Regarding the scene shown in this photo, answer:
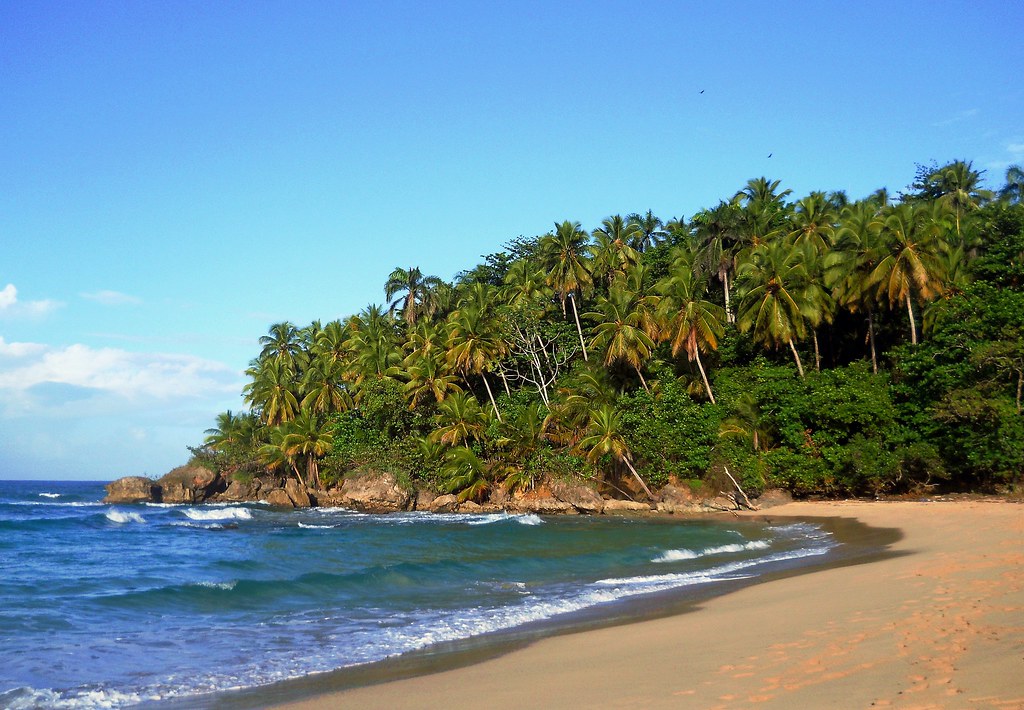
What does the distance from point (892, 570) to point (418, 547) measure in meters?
14.6

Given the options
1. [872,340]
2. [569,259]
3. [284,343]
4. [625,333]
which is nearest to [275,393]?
[284,343]

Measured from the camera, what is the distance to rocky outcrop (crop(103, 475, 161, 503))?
65.5 metres

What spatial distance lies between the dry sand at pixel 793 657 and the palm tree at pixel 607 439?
78.9 ft

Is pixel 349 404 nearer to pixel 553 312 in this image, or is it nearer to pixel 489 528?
pixel 553 312

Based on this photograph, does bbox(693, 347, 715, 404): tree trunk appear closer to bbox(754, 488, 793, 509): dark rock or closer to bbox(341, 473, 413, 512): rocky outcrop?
bbox(754, 488, 793, 509): dark rock

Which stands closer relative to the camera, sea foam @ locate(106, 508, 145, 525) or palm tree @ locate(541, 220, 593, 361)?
sea foam @ locate(106, 508, 145, 525)

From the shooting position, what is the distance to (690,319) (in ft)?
121

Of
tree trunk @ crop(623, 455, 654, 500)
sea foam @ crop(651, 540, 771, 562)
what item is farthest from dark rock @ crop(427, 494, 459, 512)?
sea foam @ crop(651, 540, 771, 562)

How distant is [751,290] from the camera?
3588cm

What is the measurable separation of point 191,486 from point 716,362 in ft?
155

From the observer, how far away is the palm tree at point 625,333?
128 feet

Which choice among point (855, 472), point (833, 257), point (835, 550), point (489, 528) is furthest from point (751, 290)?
point (835, 550)

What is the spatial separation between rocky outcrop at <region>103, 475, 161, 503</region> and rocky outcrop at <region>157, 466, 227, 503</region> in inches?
24.2

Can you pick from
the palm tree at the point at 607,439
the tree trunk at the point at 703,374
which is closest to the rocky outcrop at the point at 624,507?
the palm tree at the point at 607,439
